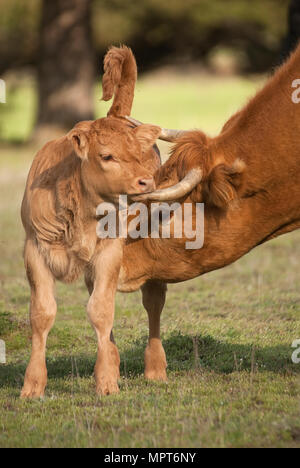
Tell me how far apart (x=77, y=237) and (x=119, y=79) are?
4.02ft

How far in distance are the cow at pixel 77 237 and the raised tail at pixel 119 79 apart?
4 centimetres

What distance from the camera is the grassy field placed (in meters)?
5.12

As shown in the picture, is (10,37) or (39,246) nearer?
(39,246)

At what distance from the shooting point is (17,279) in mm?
10547

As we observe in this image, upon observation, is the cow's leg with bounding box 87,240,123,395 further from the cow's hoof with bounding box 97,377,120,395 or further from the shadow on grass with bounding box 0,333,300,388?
the shadow on grass with bounding box 0,333,300,388

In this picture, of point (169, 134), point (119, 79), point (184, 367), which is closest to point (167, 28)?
point (119, 79)

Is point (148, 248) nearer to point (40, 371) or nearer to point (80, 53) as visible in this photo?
point (40, 371)

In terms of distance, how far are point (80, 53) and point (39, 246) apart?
17.2 metres

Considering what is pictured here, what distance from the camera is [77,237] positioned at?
616 centimetres

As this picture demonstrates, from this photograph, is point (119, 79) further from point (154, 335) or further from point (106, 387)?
point (106, 387)

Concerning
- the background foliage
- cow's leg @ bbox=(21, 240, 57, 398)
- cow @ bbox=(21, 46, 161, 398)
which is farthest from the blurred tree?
the background foliage

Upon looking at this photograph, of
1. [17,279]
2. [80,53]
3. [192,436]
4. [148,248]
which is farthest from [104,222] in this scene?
[80,53]
